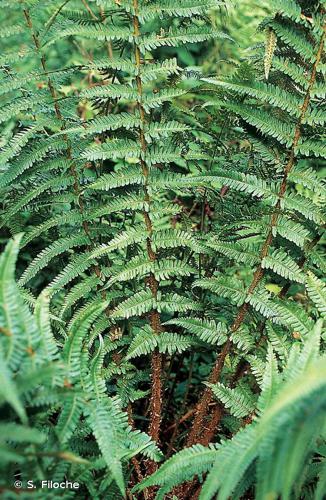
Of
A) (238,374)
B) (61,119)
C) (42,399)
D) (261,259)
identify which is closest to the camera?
(42,399)

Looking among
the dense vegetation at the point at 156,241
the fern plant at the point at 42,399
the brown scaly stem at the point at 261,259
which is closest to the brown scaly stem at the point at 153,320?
the dense vegetation at the point at 156,241

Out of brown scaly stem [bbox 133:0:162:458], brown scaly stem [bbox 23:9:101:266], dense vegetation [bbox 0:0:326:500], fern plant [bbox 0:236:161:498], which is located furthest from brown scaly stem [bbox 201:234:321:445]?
brown scaly stem [bbox 23:9:101:266]

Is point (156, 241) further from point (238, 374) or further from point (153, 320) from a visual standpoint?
point (238, 374)

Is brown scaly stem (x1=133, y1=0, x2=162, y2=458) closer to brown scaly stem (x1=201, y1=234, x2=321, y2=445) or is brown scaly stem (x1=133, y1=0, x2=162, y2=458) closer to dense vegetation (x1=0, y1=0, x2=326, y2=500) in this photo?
dense vegetation (x1=0, y1=0, x2=326, y2=500)

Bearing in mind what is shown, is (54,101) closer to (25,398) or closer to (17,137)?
(17,137)

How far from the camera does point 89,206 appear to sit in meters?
2.18

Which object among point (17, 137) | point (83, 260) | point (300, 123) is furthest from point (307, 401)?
point (17, 137)

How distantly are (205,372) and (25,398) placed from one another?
4.61ft

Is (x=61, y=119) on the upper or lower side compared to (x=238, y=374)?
upper

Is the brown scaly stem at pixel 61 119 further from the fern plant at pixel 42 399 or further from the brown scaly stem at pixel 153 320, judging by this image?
the fern plant at pixel 42 399

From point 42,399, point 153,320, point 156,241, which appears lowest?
point 42,399

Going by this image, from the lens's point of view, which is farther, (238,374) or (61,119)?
(238,374)

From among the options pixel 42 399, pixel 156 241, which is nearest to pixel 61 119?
pixel 156 241

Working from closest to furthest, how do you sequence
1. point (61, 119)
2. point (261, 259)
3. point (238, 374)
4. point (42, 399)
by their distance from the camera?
point (42, 399) < point (261, 259) < point (61, 119) < point (238, 374)
